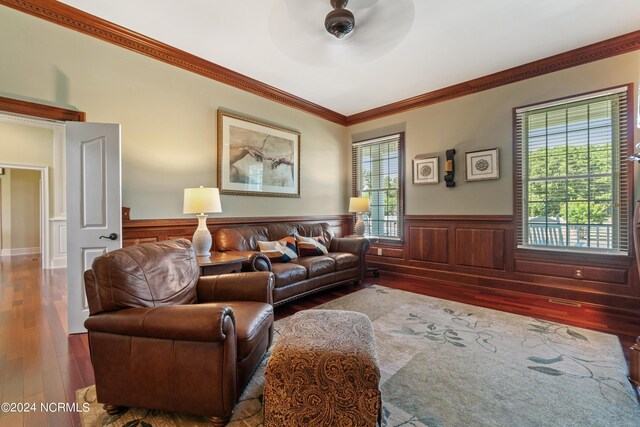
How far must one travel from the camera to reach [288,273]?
3148mm

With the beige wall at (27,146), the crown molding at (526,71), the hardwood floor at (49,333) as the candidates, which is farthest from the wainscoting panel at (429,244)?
the beige wall at (27,146)

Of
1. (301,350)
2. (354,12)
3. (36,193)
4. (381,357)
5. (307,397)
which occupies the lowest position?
(381,357)

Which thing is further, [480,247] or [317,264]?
[480,247]

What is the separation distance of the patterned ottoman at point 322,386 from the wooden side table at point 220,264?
56.4 inches

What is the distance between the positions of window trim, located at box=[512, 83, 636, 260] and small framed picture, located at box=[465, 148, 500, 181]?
215mm

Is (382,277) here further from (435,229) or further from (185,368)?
(185,368)

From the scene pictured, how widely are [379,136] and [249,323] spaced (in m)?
4.37

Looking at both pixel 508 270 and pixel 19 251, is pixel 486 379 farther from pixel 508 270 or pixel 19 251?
pixel 19 251

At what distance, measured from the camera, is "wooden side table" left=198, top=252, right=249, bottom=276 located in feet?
8.38

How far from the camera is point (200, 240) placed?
2.97 m

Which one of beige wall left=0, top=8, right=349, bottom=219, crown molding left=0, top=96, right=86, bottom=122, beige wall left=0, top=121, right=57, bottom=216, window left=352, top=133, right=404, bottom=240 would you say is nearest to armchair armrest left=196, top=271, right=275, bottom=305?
beige wall left=0, top=8, right=349, bottom=219

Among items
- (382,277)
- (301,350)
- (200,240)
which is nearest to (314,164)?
(382,277)

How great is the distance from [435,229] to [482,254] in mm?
755

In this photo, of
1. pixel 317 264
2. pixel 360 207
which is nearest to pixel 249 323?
pixel 317 264
